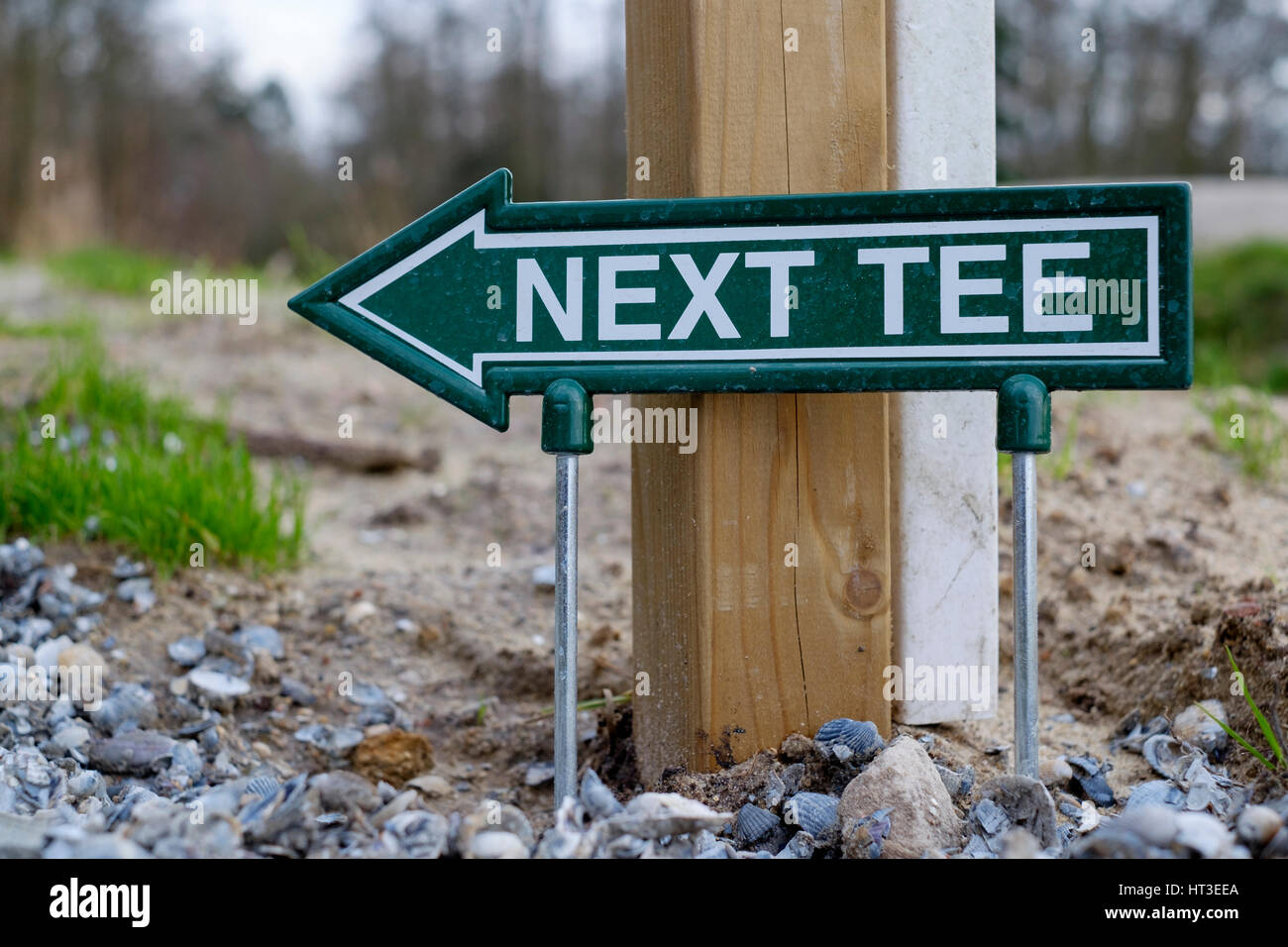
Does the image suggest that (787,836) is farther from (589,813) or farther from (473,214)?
(473,214)

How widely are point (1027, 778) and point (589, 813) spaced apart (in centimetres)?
54

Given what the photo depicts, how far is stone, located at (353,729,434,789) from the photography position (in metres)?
1.81

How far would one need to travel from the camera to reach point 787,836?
4.38ft

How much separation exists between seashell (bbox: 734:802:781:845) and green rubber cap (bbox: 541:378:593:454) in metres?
0.52

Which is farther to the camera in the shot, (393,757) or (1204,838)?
(393,757)

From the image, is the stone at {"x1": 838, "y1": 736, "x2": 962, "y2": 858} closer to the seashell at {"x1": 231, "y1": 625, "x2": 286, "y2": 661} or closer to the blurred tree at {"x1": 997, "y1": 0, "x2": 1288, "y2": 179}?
the seashell at {"x1": 231, "y1": 625, "x2": 286, "y2": 661}

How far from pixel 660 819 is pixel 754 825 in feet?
0.60

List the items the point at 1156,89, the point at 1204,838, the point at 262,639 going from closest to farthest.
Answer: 1. the point at 1204,838
2. the point at 262,639
3. the point at 1156,89

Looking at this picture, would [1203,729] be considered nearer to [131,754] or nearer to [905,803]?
[905,803]

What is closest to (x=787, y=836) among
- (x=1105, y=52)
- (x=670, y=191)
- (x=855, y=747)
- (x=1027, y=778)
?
(x=855, y=747)

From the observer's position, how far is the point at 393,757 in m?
1.83

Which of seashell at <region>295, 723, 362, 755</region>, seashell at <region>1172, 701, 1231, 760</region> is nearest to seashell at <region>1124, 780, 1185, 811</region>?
seashell at <region>1172, 701, 1231, 760</region>

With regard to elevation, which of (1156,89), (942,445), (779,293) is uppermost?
(1156,89)

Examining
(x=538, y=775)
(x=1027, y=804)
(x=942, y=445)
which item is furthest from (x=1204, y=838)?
(x=538, y=775)
